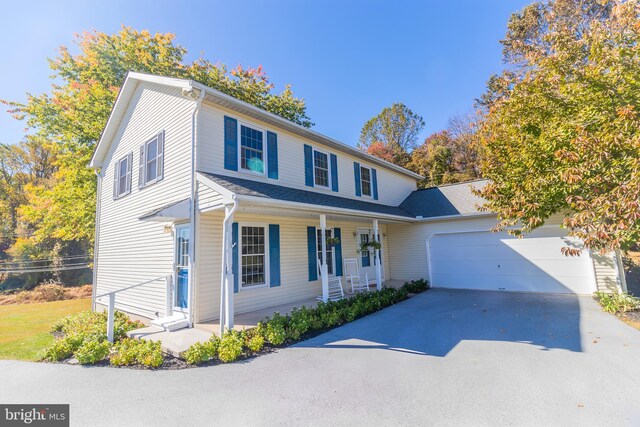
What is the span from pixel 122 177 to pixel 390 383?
35.5ft

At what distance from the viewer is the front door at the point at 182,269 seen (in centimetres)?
715

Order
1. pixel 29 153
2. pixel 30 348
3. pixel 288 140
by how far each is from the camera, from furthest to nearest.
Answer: pixel 29 153, pixel 288 140, pixel 30 348

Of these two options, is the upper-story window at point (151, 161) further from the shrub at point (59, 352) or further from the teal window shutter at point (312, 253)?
the teal window shutter at point (312, 253)

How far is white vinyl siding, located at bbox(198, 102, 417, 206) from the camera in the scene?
716cm

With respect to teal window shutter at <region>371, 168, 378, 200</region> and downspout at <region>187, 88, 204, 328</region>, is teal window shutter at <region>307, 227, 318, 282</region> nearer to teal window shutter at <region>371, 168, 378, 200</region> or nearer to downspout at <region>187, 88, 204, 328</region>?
downspout at <region>187, 88, 204, 328</region>

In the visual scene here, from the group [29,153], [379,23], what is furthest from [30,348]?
[29,153]

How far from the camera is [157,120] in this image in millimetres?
8602

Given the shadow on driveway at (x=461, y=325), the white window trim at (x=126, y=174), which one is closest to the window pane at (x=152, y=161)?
the white window trim at (x=126, y=174)

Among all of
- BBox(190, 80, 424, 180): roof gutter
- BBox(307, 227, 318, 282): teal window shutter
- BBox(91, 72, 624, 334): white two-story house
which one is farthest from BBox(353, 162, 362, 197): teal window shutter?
BBox(307, 227, 318, 282): teal window shutter

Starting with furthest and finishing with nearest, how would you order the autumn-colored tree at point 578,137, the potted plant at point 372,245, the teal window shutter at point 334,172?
the teal window shutter at point 334,172 → the potted plant at point 372,245 → the autumn-colored tree at point 578,137

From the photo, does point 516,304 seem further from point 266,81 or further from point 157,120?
point 266,81

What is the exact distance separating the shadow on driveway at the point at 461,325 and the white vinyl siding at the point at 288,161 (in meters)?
4.60

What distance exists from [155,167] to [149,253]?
2574 mm

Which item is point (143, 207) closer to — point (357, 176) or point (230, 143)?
point (230, 143)
